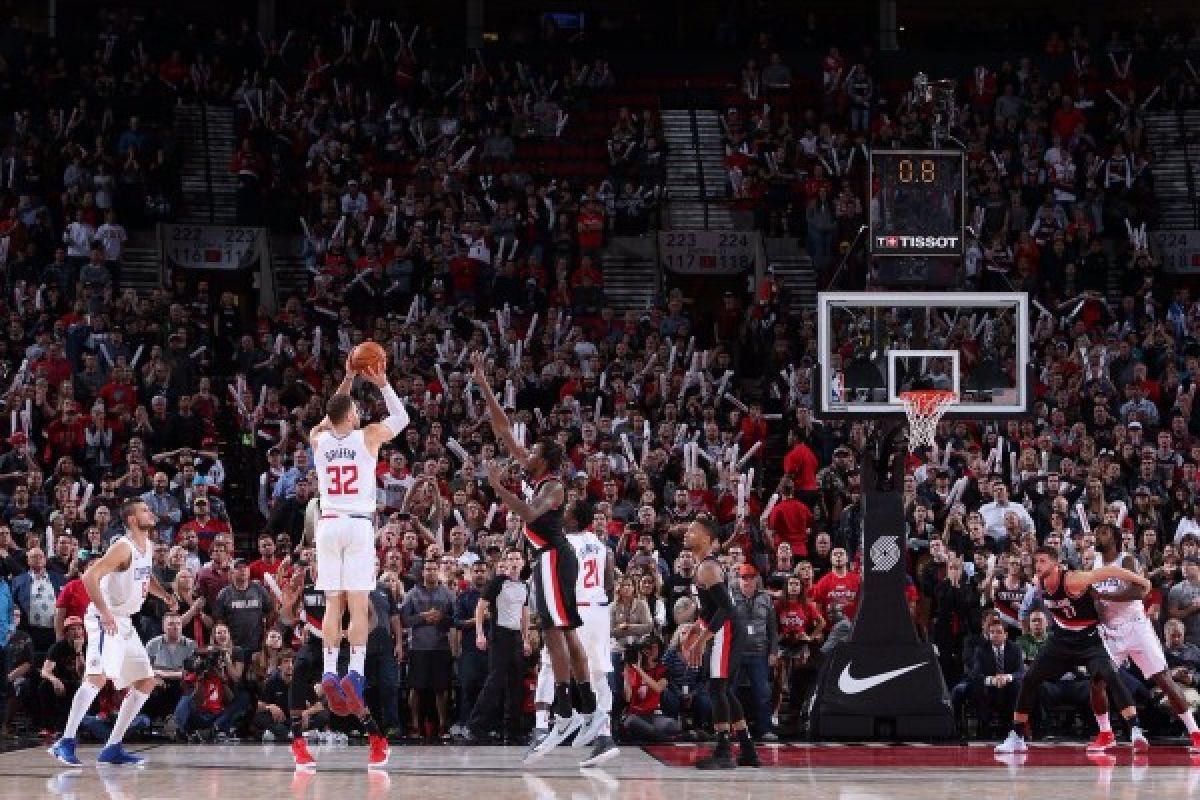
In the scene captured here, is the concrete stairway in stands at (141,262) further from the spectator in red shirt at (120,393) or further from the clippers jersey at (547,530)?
the clippers jersey at (547,530)

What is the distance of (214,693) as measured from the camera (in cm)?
1788

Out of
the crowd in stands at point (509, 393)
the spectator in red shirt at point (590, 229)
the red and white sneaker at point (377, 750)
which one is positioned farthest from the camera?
the spectator in red shirt at point (590, 229)

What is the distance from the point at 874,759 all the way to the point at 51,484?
10325 mm

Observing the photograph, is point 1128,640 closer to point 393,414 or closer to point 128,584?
point 393,414

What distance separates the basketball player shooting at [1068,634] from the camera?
51.5 ft

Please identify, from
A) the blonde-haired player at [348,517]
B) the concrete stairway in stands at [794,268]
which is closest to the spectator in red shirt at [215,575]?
the blonde-haired player at [348,517]

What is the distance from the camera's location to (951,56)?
110 feet

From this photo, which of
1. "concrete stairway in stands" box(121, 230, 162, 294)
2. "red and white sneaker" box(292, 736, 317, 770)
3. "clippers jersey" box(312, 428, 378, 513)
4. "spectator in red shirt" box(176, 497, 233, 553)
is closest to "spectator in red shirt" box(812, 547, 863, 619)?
"spectator in red shirt" box(176, 497, 233, 553)

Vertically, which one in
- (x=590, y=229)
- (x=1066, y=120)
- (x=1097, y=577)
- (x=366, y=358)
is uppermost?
(x=1066, y=120)

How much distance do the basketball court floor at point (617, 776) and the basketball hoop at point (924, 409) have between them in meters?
2.73

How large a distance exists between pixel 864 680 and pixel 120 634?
6369 millimetres

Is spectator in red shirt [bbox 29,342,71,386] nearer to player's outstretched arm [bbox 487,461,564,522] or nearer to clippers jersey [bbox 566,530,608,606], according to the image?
clippers jersey [bbox 566,530,608,606]

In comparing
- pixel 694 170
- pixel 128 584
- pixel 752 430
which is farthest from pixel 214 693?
pixel 694 170

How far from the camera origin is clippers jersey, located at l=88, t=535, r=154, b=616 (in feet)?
46.0
